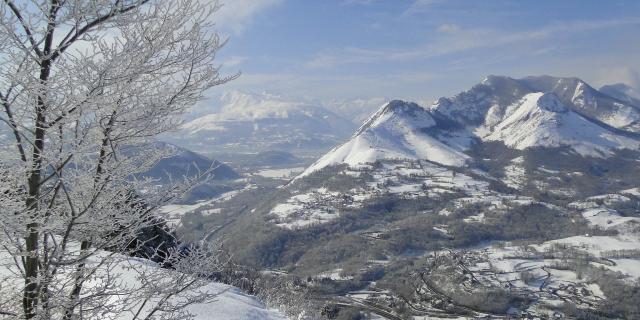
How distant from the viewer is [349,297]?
Answer: 358ft

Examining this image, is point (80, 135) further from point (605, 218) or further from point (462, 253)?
point (605, 218)

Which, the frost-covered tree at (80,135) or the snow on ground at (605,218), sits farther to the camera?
the snow on ground at (605,218)

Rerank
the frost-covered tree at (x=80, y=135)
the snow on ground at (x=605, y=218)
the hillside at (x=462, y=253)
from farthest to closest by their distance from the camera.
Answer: the snow on ground at (x=605, y=218) < the hillside at (x=462, y=253) < the frost-covered tree at (x=80, y=135)

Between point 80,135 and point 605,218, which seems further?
point 605,218

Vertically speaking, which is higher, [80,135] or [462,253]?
[80,135]

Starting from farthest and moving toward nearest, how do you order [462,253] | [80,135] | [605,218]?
[605,218], [462,253], [80,135]

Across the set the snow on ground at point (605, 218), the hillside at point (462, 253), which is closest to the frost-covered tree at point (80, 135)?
the hillside at point (462, 253)

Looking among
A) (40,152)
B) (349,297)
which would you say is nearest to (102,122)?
(40,152)

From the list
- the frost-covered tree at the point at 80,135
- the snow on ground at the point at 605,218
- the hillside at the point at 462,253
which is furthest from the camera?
the snow on ground at the point at 605,218

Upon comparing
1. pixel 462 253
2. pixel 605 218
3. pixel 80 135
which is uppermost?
pixel 80 135

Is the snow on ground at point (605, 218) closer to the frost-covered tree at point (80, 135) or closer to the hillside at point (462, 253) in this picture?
the hillside at point (462, 253)

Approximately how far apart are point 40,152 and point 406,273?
126 meters

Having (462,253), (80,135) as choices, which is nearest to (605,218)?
(462,253)

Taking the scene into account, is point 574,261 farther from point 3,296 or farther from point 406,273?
point 3,296
